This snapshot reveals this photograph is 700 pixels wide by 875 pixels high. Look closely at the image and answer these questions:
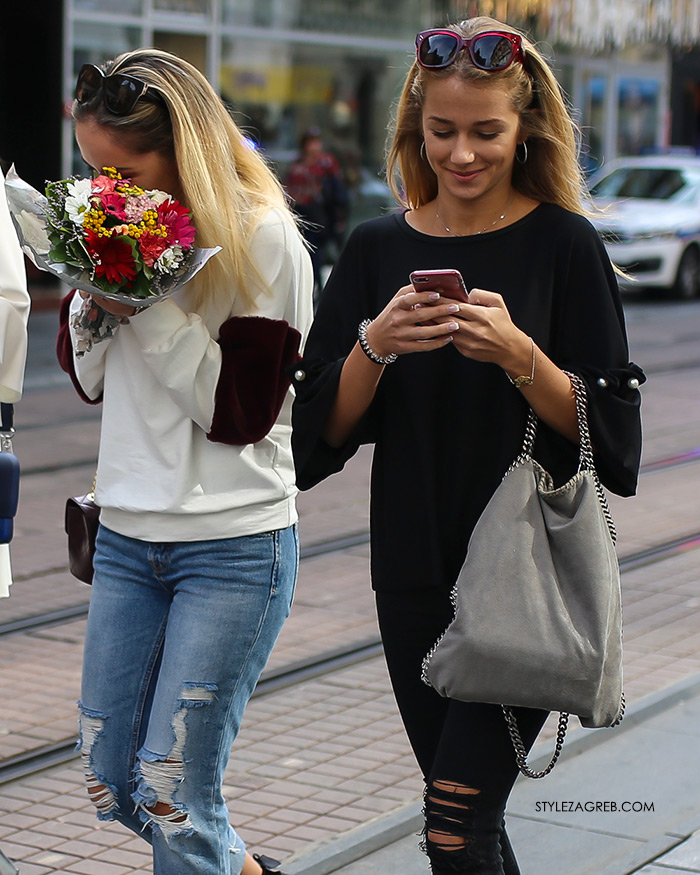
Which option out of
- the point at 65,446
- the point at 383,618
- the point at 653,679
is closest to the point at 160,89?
the point at 383,618

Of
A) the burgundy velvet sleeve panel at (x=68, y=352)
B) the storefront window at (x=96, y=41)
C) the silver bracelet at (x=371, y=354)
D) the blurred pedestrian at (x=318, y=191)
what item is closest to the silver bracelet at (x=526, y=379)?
the silver bracelet at (x=371, y=354)

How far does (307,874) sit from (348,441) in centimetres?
133

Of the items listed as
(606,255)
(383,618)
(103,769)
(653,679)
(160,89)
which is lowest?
(653,679)

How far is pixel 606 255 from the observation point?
2.59 metres

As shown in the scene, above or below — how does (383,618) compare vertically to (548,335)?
below

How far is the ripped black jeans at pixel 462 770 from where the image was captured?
2.55 m

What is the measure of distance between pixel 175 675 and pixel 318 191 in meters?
14.6

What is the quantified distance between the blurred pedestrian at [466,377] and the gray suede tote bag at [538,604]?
0.18 ft

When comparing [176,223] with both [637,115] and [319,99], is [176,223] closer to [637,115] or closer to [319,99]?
[319,99]

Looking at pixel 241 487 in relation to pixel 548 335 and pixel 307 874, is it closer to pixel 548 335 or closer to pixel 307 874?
pixel 548 335

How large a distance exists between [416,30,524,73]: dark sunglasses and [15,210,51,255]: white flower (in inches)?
31.4

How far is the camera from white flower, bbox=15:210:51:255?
2.81 m

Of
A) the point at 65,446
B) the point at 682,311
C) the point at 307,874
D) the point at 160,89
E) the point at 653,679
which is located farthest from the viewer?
the point at 682,311

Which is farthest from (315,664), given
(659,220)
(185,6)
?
(659,220)
